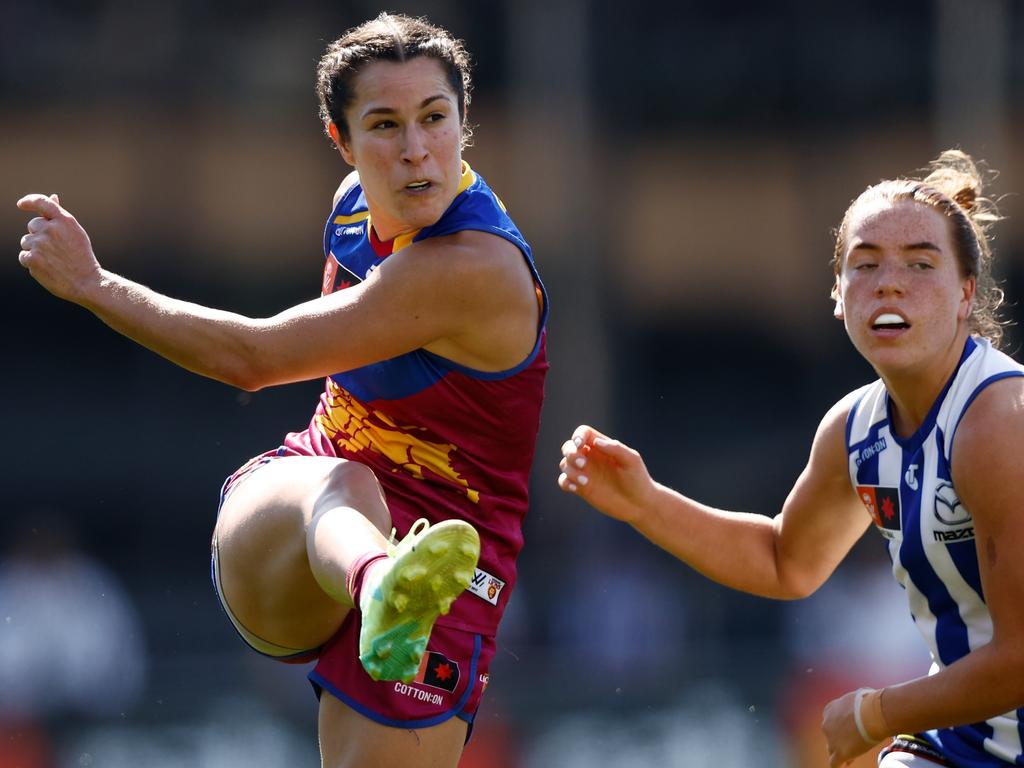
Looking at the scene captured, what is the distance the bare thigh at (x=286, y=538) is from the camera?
12.6 feet

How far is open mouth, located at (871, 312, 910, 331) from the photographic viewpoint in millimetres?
3676

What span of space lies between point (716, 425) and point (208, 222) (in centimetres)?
589

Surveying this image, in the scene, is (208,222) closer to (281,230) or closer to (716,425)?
(281,230)

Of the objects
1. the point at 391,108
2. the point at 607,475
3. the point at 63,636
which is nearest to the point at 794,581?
the point at 607,475

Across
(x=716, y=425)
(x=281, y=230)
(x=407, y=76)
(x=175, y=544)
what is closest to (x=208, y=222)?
(x=281, y=230)

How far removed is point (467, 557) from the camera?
3.39 meters

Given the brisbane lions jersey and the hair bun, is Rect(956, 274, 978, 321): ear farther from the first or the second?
the brisbane lions jersey

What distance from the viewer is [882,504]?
12.6ft

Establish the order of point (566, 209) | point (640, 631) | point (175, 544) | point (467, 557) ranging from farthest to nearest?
point (175, 544), point (566, 209), point (640, 631), point (467, 557)

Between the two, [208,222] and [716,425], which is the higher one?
[208,222]

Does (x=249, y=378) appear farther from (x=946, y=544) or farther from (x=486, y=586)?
(x=946, y=544)

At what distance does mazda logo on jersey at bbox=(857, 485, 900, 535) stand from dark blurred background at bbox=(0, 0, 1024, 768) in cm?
862

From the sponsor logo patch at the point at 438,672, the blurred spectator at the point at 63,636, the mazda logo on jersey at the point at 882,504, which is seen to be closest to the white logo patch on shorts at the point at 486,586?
the sponsor logo patch at the point at 438,672

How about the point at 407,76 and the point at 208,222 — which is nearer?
the point at 407,76
